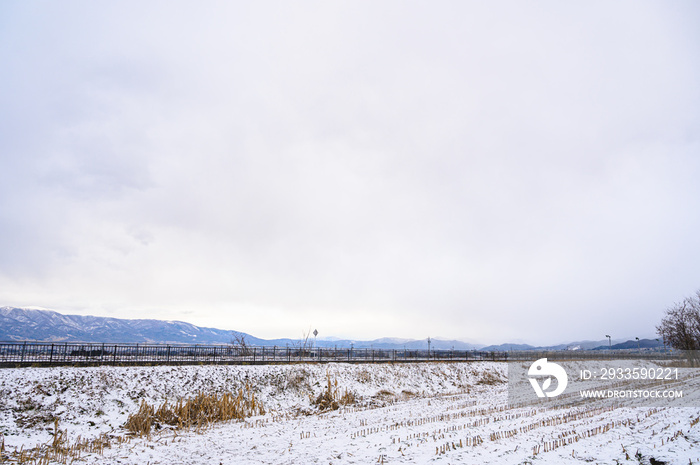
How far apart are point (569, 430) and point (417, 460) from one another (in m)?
8.42

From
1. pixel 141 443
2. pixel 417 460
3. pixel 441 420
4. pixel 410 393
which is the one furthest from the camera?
pixel 410 393

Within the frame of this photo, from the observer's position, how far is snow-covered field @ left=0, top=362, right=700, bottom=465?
14156 millimetres

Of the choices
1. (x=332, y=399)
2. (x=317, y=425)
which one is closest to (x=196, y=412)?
(x=317, y=425)

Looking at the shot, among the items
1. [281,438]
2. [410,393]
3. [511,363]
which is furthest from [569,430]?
[511,363]

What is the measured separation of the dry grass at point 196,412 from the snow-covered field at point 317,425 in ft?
2.65

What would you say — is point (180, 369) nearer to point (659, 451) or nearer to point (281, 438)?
point (281, 438)

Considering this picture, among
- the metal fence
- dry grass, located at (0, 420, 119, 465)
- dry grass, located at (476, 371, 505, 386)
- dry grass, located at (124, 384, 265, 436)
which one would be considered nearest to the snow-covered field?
dry grass, located at (0, 420, 119, 465)

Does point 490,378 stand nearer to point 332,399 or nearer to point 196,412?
point 332,399

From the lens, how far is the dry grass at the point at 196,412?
20016 millimetres

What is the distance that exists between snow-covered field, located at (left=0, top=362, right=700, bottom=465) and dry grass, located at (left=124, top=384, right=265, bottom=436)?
81 centimetres

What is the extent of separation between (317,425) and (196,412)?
744 cm

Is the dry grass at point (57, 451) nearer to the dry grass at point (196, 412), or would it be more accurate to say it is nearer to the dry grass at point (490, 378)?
the dry grass at point (196, 412)

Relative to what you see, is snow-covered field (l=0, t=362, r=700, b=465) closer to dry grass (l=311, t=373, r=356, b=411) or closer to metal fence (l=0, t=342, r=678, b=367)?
dry grass (l=311, t=373, r=356, b=411)

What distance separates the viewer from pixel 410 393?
33.7m
